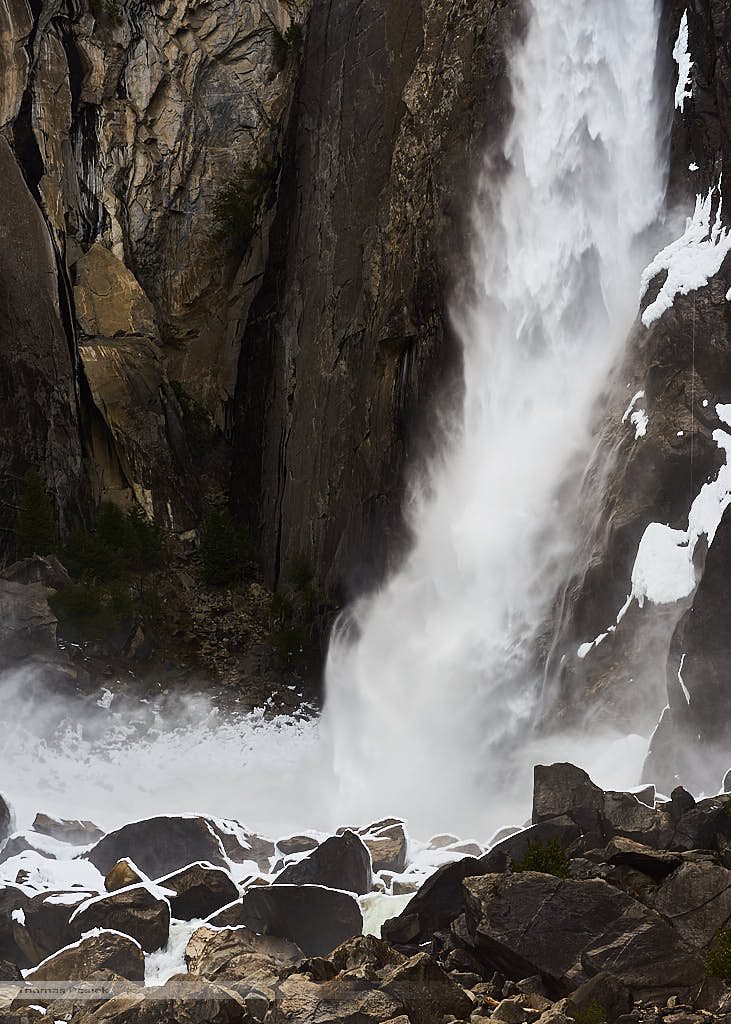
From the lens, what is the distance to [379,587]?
24938 millimetres

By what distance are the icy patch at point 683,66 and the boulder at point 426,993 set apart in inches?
576

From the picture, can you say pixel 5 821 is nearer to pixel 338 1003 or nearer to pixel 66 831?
Answer: pixel 66 831

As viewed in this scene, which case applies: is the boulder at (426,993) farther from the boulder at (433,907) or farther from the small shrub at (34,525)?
the small shrub at (34,525)

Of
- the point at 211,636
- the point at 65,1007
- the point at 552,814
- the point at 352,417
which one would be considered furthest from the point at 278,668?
the point at 65,1007

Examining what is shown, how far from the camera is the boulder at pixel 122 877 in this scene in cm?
1206

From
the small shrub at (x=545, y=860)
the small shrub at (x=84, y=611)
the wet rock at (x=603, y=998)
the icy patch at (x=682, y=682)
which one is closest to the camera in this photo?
the wet rock at (x=603, y=998)

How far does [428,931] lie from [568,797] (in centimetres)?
209

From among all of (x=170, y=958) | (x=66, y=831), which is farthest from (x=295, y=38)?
(x=170, y=958)

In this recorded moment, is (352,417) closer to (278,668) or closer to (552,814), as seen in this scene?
(278,668)

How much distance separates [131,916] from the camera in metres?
10.8

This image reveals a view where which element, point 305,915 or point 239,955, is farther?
point 305,915

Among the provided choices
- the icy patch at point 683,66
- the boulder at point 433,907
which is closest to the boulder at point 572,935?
the boulder at point 433,907

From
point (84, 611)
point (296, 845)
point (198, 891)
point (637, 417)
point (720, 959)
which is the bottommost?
point (720, 959)

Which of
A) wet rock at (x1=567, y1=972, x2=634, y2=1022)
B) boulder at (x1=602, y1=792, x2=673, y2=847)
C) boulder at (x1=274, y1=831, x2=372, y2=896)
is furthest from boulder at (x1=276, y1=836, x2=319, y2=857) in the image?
wet rock at (x1=567, y1=972, x2=634, y2=1022)
